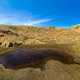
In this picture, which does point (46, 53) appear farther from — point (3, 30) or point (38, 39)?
point (3, 30)

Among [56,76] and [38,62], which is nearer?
[56,76]

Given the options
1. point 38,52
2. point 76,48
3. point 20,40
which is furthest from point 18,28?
point 38,52

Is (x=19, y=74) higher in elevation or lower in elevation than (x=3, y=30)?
lower

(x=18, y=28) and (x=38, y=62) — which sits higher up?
(x=18, y=28)

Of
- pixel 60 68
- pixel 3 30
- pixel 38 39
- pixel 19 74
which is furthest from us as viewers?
pixel 3 30

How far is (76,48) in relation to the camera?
14.5m

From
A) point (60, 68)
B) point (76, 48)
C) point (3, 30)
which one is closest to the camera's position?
point (60, 68)

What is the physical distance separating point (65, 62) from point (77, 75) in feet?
5.54

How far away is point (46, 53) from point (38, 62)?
1353mm

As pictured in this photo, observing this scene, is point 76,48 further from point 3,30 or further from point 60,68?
point 3,30

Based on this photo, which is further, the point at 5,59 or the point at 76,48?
the point at 76,48

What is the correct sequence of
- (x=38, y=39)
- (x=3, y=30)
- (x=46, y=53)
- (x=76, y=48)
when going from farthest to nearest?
(x=3, y=30), (x=38, y=39), (x=76, y=48), (x=46, y=53)

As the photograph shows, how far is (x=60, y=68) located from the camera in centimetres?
938

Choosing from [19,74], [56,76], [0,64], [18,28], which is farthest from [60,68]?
[18,28]
